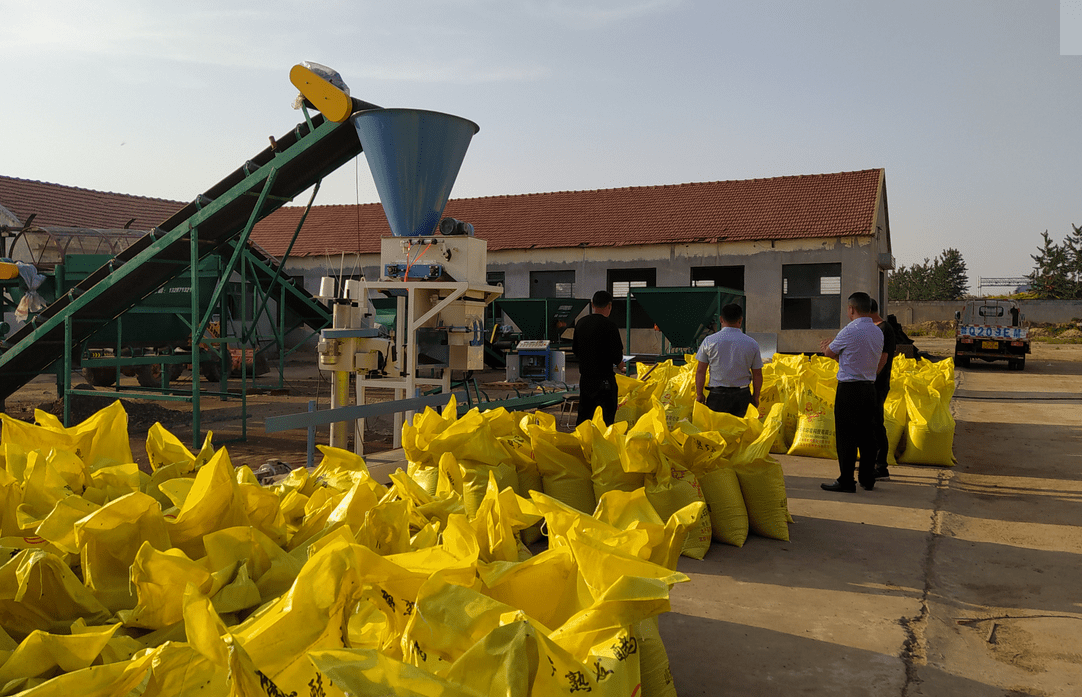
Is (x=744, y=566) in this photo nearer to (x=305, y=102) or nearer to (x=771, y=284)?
(x=305, y=102)

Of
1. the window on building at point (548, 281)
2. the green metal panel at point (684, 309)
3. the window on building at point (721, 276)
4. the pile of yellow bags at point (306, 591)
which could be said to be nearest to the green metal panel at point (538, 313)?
the green metal panel at point (684, 309)

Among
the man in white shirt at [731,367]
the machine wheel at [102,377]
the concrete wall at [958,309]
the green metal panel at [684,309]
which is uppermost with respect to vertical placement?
the concrete wall at [958,309]

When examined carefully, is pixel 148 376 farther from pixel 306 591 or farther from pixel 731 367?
pixel 306 591

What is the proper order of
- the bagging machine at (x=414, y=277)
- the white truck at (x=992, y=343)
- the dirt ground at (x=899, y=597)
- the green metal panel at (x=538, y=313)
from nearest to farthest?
the dirt ground at (x=899, y=597)
the bagging machine at (x=414, y=277)
the green metal panel at (x=538, y=313)
the white truck at (x=992, y=343)

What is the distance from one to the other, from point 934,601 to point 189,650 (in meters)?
3.57

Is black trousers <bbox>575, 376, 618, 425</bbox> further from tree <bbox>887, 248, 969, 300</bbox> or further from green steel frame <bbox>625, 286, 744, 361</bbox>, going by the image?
tree <bbox>887, 248, 969, 300</bbox>

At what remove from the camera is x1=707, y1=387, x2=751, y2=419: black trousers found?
5.70 m

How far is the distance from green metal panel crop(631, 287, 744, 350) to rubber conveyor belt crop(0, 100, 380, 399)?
7194 mm

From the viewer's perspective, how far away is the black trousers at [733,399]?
5.70 m

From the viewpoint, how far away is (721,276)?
74.7ft

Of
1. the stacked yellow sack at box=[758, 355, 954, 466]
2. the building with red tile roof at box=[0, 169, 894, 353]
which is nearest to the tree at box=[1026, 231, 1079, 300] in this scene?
the building with red tile roof at box=[0, 169, 894, 353]

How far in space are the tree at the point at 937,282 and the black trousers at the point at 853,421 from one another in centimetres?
5969

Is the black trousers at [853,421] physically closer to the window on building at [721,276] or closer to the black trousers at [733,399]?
Answer: the black trousers at [733,399]

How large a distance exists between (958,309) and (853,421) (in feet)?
134
